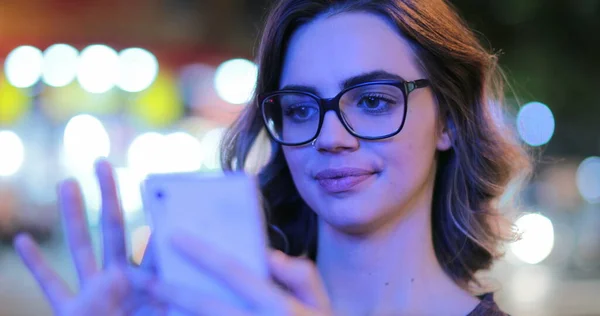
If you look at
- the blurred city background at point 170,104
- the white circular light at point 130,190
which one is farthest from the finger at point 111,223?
the white circular light at point 130,190

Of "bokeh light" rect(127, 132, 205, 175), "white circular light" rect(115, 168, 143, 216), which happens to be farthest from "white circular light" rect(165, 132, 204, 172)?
"white circular light" rect(115, 168, 143, 216)

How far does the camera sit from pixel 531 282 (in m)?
6.25

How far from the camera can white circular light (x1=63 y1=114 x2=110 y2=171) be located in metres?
8.45

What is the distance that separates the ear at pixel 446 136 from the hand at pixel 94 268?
27.5 inches

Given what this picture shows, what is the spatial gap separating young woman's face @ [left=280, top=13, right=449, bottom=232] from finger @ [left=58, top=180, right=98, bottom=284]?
47 cm

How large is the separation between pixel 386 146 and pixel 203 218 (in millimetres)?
495

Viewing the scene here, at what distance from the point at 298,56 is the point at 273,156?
29cm

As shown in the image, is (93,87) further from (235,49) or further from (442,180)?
(442,180)

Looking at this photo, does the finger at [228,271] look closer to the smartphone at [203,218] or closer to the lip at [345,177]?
the smartphone at [203,218]

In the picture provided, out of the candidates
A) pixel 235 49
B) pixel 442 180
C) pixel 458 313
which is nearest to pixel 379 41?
pixel 442 180

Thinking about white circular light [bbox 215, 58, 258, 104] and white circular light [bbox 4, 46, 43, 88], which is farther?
white circular light [bbox 215, 58, 258, 104]

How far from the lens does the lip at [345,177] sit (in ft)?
4.15

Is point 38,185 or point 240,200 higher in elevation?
point 240,200

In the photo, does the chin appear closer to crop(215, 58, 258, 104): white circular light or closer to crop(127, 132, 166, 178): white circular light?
crop(215, 58, 258, 104): white circular light
